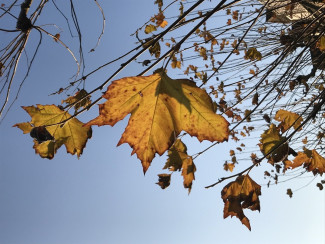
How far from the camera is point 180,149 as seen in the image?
182cm

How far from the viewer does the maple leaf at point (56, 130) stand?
142cm

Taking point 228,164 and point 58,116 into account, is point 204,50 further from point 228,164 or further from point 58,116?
point 58,116

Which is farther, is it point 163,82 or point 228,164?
point 228,164

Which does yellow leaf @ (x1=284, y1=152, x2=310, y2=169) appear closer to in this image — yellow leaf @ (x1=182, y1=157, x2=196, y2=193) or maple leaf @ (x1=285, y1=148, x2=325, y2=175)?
maple leaf @ (x1=285, y1=148, x2=325, y2=175)

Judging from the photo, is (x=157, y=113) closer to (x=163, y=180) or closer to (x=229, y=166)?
(x=163, y=180)

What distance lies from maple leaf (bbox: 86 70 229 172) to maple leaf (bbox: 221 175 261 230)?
54 cm

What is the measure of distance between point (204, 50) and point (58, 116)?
103 inches

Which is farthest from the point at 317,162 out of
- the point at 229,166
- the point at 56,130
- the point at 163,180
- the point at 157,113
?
the point at 229,166

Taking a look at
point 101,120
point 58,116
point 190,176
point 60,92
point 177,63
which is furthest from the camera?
point 177,63

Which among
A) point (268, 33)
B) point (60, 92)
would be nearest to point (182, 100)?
point (60, 92)

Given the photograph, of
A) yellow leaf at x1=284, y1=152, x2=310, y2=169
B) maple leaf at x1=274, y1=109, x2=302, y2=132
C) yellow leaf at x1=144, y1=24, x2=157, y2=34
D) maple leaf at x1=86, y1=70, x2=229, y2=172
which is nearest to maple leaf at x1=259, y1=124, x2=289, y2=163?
yellow leaf at x1=284, y1=152, x2=310, y2=169

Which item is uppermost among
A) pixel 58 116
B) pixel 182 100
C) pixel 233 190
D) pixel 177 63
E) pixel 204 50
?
pixel 204 50

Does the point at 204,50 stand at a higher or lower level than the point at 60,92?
higher

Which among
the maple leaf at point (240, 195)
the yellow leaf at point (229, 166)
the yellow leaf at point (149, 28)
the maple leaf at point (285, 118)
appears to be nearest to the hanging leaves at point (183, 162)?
the maple leaf at point (240, 195)
